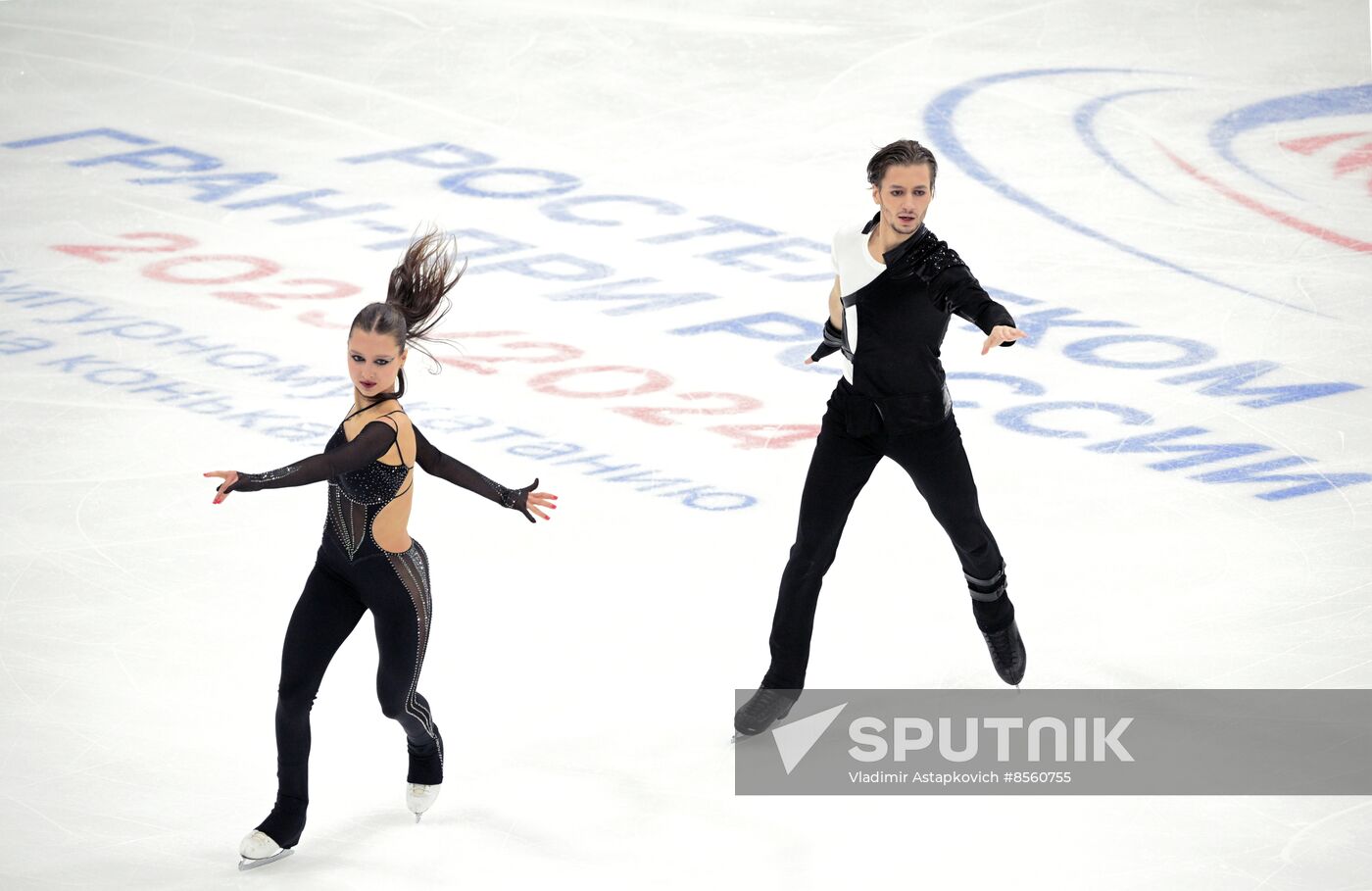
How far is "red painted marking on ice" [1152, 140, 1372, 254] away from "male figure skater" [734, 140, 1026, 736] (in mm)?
4979

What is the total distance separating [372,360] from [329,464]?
29 cm

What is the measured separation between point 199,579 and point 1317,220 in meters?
6.13

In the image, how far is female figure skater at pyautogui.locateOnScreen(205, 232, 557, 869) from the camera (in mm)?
4129

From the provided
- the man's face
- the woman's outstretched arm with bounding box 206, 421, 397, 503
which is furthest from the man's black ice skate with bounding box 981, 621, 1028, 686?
the woman's outstretched arm with bounding box 206, 421, 397, 503

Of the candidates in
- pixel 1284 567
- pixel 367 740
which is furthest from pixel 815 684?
pixel 1284 567

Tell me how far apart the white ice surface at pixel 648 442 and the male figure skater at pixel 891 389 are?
52cm

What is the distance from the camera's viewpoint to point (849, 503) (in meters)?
4.76

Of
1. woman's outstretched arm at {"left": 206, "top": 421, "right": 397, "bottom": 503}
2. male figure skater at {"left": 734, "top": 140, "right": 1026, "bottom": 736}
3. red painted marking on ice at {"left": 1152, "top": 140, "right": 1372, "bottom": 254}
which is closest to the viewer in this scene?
woman's outstretched arm at {"left": 206, "top": 421, "right": 397, "bottom": 503}

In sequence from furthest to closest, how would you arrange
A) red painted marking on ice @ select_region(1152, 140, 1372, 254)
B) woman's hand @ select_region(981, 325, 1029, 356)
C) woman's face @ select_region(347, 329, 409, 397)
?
red painted marking on ice @ select_region(1152, 140, 1372, 254) → woman's hand @ select_region(981, 325, 1029, 356) → woman's face @ select_region(347, 329, 409, 397)

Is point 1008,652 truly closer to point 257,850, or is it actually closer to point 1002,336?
point 1002,336

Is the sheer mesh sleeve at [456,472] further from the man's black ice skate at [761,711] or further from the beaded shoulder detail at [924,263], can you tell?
the beaded shoulder detail at [924,263]

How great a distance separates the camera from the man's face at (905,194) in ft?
14.9

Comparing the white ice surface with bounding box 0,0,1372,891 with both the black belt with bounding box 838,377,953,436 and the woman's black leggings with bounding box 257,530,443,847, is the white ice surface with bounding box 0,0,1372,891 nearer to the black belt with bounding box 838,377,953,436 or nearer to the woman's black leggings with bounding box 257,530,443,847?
the woman's black leggings with bounding box 257,530,443,847

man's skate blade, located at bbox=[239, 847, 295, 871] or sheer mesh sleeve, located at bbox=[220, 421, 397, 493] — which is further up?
sheer mesh sleeve, located at bbox=[220, 421, 397, 493]
